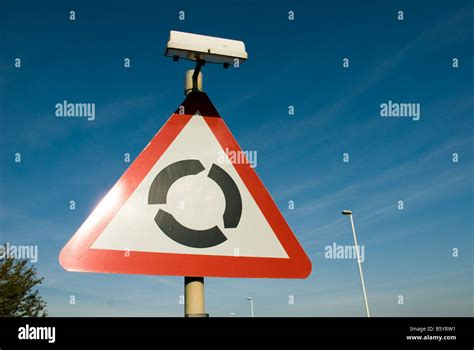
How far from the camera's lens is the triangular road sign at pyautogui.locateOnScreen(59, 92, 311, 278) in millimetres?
2113

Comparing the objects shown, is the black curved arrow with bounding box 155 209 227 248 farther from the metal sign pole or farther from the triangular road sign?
the metal sign pole

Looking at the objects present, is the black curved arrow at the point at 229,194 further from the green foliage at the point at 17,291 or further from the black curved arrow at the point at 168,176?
the green foliage at the point at 17,291

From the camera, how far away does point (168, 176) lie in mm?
2334

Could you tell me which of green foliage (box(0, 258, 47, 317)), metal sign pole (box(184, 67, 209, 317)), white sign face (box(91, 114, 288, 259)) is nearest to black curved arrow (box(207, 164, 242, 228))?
white sign face (box(91, 114, 288, 259))

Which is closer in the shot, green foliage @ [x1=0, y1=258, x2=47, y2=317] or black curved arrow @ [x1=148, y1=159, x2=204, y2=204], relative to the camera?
black curved arrow @ [x1=148, y1=159, x2=204, y2=204]

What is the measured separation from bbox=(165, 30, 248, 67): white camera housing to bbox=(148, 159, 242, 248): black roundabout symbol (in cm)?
60

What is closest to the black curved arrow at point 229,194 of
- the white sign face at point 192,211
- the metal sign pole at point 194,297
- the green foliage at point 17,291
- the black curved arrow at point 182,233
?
the white sign face at point 192,211

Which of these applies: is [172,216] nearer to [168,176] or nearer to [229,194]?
[168,176]

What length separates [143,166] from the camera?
2.33m

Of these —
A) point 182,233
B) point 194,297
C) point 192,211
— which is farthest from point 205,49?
point 194,297
